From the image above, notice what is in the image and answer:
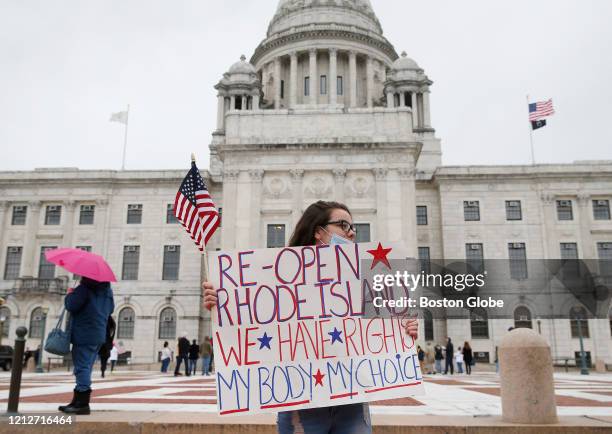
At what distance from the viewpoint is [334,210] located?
3.75 m

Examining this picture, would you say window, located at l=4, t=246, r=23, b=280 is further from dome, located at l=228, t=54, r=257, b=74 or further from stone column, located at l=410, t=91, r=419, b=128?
stone column, located at l=410, t=91, r=419, b=128

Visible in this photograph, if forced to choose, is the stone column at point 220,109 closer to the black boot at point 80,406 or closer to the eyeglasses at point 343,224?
the black boot at point 80,406

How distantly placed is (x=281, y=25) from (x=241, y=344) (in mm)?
64520

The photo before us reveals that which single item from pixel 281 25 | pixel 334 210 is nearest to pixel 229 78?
pixel 281 25

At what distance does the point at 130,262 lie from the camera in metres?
42.6

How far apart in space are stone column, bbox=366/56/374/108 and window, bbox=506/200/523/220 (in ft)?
65.5

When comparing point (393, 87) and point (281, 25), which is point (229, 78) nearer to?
point (281, 25)

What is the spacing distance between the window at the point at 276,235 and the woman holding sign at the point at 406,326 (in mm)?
32529

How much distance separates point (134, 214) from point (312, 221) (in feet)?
139

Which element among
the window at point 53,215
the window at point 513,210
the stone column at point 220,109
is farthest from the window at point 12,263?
the window at point 513,210

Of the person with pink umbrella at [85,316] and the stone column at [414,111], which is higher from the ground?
the stone column at [414,111]

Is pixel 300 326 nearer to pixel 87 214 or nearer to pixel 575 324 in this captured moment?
pixel 575 324

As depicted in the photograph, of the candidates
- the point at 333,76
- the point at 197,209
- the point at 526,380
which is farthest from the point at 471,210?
the point at 197,209

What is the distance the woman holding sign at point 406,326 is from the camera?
3.34m
